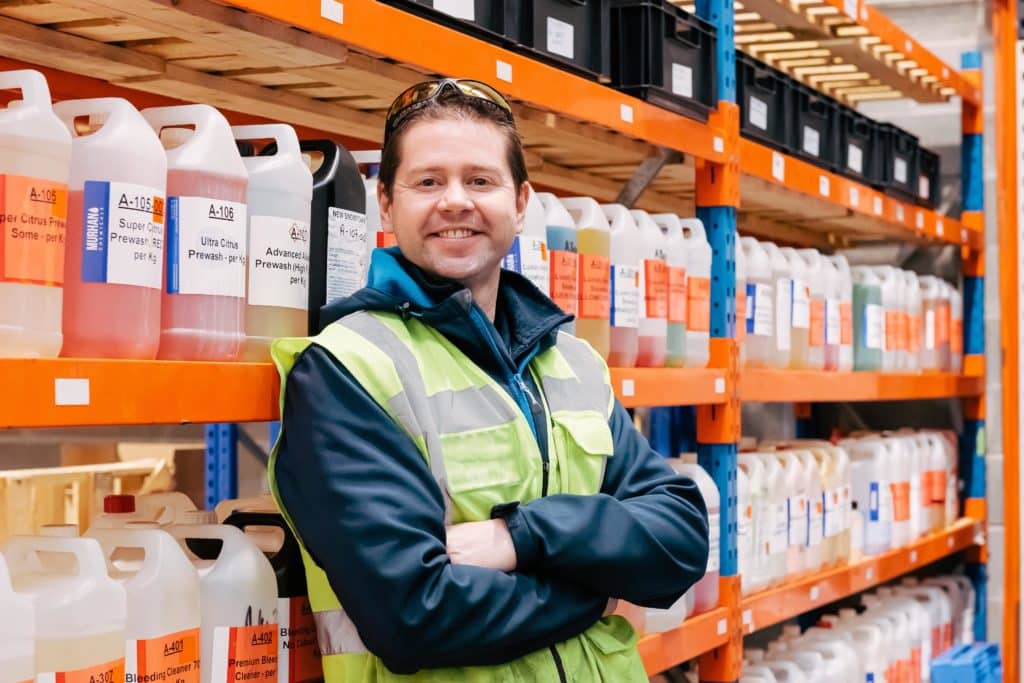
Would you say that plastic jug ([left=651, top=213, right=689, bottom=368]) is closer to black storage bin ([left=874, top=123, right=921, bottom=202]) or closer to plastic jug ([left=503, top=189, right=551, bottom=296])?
plastic jug ([left=503, top=189, right=551, bottom=296])

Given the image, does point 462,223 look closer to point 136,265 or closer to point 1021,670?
point 136,265

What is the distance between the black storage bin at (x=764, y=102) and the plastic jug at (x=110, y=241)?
7.55ft

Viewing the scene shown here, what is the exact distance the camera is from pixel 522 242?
8.53 feet

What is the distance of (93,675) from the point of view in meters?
1.71

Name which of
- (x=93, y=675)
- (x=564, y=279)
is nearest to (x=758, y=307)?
(x=564, y=279)

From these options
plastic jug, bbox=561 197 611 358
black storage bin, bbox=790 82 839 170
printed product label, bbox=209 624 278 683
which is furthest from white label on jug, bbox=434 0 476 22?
black storage bin, bbox=790 82 839 170

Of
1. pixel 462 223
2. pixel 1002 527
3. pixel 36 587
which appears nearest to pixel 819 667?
pixel 1002 527

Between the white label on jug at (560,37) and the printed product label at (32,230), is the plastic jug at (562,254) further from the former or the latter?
the printed product label at (32,230)

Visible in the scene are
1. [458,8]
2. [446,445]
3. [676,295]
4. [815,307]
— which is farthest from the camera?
[815,307]

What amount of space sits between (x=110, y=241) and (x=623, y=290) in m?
1.46

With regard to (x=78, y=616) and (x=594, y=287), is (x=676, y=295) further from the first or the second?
(x=78, y=616)

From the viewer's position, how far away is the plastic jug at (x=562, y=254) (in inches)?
108

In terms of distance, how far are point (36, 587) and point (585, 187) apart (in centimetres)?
257

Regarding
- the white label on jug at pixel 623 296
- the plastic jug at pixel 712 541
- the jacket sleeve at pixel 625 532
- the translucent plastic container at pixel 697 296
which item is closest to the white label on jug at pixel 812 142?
the translucent plastic container at pixel 697 296
